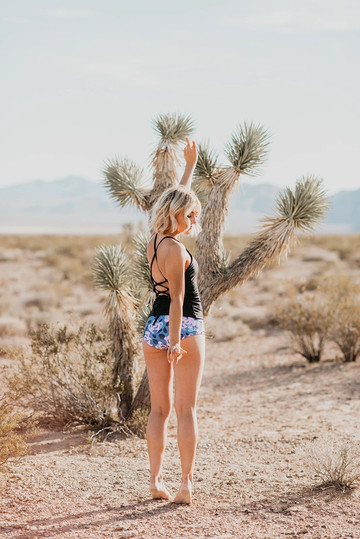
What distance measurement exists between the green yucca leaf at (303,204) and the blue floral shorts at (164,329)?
7.54 ft

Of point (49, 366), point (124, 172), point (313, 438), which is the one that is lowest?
point (313, 438)

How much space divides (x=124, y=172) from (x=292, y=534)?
3778mm

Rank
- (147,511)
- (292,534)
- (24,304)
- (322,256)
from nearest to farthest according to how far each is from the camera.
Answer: (292,534)
(147,511)
(24,304)
(322,256)

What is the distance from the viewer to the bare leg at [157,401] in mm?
4121

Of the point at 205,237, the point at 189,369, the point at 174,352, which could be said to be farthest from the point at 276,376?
the point at 174,352

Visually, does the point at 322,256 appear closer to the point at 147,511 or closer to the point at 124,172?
the point at 124,172

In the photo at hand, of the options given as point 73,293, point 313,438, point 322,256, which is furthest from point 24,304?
point 322,256

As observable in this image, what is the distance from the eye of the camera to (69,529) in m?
3.88

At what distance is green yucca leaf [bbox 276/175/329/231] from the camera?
601cm

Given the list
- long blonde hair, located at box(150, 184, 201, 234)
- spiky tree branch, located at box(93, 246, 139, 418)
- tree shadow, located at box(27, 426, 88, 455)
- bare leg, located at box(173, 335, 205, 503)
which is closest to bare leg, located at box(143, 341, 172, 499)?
bare leg, located at box(173, 335, 205, 503)

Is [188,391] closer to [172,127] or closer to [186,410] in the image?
[186,410]

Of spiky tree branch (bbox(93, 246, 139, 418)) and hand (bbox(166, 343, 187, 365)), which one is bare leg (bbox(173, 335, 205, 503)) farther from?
spiky tree branch (bbox(93, 246, 139, 418))

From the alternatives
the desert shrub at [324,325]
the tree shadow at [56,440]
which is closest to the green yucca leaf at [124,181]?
the tree shadow at [56,440]

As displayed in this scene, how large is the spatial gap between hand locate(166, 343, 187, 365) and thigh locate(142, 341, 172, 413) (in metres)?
0.14
